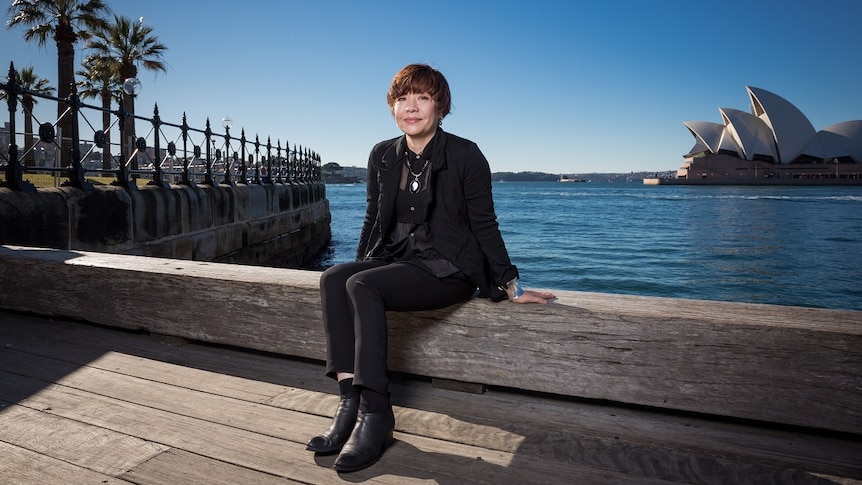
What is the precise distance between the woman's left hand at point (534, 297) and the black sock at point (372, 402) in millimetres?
549

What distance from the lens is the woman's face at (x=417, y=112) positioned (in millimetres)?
1871

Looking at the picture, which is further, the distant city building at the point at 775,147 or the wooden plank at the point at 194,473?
the distant city building at the point at 775,147

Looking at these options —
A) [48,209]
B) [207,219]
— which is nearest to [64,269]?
[48,209]

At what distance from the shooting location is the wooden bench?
159 centimetres

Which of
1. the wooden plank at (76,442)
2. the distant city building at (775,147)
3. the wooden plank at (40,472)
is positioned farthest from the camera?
the distant city building at (775,147)

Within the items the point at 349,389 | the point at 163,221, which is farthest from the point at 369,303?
the point at 163,221

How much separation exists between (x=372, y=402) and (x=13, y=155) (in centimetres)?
415

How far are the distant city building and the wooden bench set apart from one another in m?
62.1

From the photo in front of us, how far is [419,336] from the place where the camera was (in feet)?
6.66

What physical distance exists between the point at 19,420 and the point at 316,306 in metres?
0.97

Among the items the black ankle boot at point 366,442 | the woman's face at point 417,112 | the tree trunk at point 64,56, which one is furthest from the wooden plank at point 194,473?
the tree trunk at point 64,56

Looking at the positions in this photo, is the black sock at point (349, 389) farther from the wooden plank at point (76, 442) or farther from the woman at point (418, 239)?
the wooden plank at point (76, 442)

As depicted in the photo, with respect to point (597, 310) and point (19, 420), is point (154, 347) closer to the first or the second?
point (19, 420)

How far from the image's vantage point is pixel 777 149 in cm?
6059
